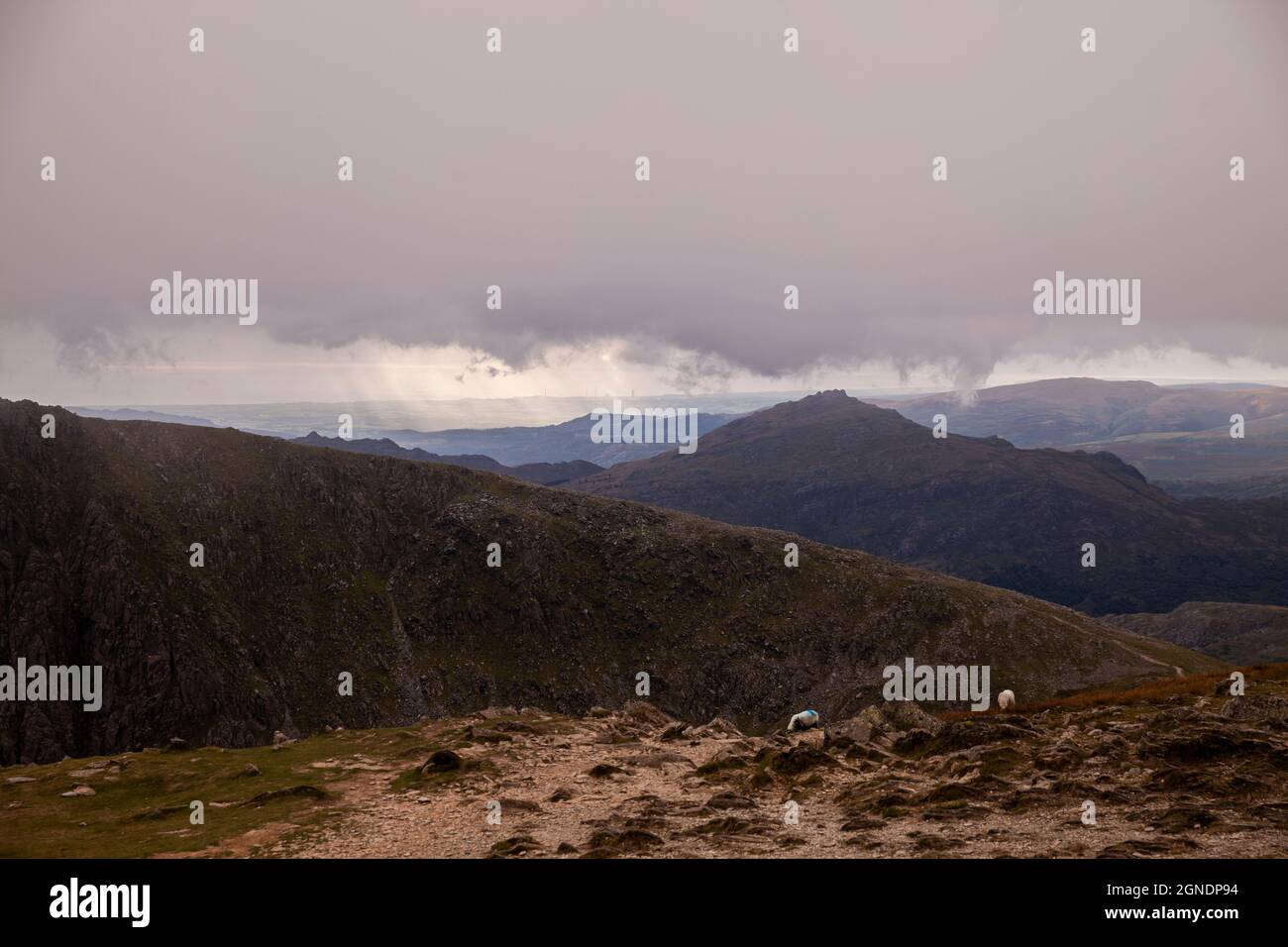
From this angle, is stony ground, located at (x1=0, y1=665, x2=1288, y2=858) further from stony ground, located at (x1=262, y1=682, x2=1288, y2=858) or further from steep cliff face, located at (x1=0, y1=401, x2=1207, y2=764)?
steep cliff face, located at (x1=0, y1=401, x2=1207, y2=764)

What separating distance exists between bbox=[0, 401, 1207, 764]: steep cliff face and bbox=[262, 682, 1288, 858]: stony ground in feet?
399

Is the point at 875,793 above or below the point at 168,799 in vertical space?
above

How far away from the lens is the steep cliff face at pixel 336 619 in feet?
468

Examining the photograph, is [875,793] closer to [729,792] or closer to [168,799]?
[729,792]

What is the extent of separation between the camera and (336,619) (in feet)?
541

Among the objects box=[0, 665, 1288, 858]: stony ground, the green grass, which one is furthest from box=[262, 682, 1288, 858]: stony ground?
the green grass

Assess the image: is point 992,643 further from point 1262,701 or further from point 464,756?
point 464,756

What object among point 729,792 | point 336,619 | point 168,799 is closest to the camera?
point 729,792

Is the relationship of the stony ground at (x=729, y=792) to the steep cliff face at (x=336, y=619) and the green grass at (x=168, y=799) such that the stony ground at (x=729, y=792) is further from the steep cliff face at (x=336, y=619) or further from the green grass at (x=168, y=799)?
the steep cliff face at (x=336, y=619)

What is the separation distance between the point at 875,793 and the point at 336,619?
15581 centimetres

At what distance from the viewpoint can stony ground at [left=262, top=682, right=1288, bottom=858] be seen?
2327 cm

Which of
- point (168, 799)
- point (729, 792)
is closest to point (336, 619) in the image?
point (168, 799)
